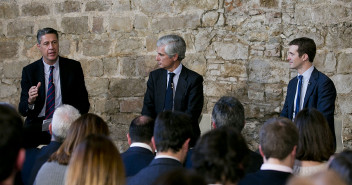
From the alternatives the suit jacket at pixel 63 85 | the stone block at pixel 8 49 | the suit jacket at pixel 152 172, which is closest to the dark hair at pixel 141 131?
the suit jacket at pixel 152 172

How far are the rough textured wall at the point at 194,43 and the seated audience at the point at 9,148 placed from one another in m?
4.07

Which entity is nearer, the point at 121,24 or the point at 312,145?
the point at 312,145

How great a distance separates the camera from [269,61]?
5.40 m

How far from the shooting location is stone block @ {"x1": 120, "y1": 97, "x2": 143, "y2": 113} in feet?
19.5

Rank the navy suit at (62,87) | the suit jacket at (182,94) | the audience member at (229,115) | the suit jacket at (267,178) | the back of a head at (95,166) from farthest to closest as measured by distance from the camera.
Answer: the navy suit at (62,87), the suit jacket at (182,94), the audience member at (229,115), the suit jacket at (267,178), the back of a head at (95,166)

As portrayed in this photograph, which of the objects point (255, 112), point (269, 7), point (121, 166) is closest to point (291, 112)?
point (255, 112)

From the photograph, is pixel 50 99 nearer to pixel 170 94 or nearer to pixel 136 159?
pixel 170 94

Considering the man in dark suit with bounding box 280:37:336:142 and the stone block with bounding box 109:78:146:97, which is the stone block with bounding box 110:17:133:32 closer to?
the stone block with bounding box 109:78:146:97

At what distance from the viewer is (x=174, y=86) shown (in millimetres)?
4836

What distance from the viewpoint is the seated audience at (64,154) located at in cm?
281

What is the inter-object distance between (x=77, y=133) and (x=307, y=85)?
93.6 inches

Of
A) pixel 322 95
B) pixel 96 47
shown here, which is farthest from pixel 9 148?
pixel 96 47

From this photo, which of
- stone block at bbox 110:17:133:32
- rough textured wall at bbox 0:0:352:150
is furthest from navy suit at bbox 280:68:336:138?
stone block at bbox 110:17:133:32

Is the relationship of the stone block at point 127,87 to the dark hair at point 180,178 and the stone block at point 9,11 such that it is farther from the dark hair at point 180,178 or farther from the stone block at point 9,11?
the dark hair at point 180,178
